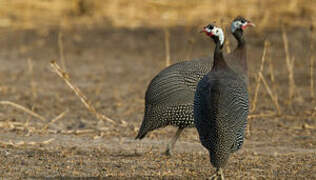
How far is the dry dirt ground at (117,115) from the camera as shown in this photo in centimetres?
607

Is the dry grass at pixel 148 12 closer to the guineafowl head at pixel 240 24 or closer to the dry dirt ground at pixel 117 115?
the dry dirt ground at pixel 117 115

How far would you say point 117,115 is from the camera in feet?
29.2

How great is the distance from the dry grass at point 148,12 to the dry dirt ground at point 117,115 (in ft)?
1.52

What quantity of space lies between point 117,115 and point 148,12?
625 centimetres

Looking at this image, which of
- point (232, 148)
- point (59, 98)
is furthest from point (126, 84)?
point (232, 148)

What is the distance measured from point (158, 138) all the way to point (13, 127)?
142 centimetres

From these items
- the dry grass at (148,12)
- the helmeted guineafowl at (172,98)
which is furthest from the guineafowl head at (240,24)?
the dry grass at (148,12)

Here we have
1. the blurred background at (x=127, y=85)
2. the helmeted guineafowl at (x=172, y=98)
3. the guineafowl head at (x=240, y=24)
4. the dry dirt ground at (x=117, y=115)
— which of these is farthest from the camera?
the guineafowl head at (x=240, y=24)

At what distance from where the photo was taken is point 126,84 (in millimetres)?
10992

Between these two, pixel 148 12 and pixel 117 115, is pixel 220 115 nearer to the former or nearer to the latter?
pixel 117 115

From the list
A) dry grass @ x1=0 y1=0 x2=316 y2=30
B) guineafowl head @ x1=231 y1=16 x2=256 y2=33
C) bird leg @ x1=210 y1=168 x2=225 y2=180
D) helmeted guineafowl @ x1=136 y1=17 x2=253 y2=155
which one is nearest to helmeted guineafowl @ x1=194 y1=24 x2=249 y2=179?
bird leg @ x1=210 y1=168 x2=225 y2=180

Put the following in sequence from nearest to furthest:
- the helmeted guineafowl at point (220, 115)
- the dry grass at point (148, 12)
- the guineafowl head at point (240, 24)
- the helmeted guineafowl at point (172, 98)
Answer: the helmeted guineafowl at point (220, 115) < the helmeted guineafowl at point (172, 98) < the guineafowl head at point (240, 24) < the dry grass at point (148, 12)

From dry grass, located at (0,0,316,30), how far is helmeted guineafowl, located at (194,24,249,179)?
844 cm

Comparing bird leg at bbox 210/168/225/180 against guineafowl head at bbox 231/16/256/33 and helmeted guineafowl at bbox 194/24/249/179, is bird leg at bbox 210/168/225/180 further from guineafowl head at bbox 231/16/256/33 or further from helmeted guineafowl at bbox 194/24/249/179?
guineafowl head at bbox 231/16/256/33
